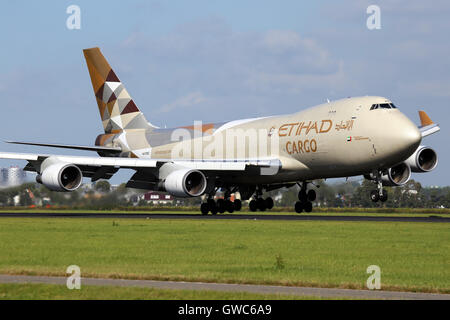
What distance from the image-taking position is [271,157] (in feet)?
160

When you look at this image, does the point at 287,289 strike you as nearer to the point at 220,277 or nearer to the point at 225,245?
the point at 220,277

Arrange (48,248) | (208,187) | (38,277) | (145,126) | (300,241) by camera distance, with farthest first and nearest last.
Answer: (145,126), (208,187), (300,241), (48,248), (38,277)

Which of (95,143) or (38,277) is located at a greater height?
(95,143)

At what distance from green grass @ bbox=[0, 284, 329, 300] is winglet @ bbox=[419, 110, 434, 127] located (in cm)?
3612

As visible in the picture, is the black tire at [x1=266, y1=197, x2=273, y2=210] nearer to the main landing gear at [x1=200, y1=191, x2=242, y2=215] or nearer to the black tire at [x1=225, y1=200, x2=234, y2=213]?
the main landing gear at [x1=200, y1=191, x2=242, y2=215]

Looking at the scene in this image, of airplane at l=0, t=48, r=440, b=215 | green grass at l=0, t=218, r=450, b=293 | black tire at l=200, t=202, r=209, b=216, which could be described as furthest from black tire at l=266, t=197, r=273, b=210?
green grass at l=0, t=218, r=450, b=293

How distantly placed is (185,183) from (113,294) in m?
30.7

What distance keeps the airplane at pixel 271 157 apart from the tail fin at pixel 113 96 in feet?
11.6

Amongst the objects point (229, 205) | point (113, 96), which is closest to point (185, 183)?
point (229, 205)
